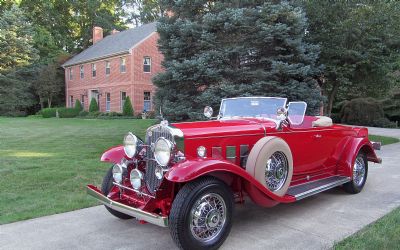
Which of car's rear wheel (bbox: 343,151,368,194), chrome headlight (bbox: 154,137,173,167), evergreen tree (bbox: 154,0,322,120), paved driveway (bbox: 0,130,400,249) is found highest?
evergreen tree (bbox: 154,0,322,120)

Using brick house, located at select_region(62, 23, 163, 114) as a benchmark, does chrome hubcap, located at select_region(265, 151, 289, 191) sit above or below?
below

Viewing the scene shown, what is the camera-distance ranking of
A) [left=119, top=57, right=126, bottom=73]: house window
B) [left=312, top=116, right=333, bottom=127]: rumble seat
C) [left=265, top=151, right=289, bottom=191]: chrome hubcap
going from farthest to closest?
[left=119, top=57, right=126, bottom=73]: house window < [left=312, top=116, right=333, bottom=127]: rumble seat < [left=265, top=151, right=289, bottom=191]: chrome hubcap

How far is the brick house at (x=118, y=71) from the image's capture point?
30.0 meters

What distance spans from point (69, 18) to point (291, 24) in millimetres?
38988

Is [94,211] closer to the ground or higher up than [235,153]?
closer to the ground

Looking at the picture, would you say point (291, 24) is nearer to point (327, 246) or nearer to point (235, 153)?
point (235, 153)

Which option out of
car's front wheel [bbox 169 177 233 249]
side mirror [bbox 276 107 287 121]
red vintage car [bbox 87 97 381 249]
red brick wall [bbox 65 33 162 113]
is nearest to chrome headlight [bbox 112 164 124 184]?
red vintage car [bbox 87 97 381 249]

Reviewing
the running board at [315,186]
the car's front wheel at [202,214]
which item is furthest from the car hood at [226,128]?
the running board at [315,186]

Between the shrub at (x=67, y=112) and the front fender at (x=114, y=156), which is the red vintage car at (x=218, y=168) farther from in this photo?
the shrub at (x=67, y=112)

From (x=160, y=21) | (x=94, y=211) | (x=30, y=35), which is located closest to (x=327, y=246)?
(x=94, y=211)

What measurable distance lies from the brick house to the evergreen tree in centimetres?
1540

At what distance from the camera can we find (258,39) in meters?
10.9

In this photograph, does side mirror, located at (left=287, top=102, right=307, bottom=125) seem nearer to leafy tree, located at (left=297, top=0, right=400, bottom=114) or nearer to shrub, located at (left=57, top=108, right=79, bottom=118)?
leafy tree, located at (left=297, top=0, right=400, bottom=114)

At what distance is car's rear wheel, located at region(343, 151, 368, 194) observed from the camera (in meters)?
6.49
